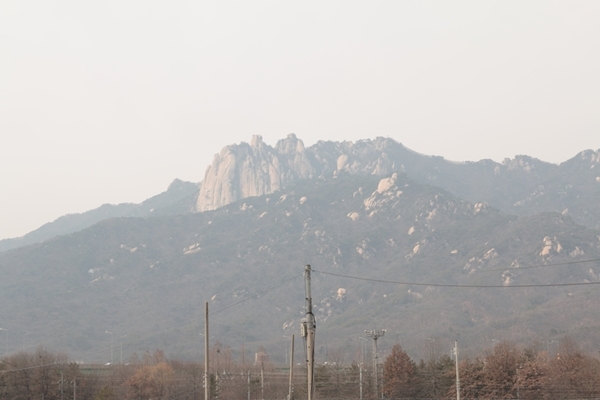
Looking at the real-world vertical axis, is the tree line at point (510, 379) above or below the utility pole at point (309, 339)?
below

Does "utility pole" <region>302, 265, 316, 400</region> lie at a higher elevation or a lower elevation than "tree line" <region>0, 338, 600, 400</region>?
higher

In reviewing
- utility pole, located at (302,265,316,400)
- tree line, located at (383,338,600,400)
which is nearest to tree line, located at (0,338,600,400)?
tree line, located at (383,338,600,400)

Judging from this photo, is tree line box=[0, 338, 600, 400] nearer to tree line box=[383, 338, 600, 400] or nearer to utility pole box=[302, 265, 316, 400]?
tree line box=[383, 338, 600, 400]

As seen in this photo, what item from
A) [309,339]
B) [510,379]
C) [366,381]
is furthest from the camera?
[366,381]

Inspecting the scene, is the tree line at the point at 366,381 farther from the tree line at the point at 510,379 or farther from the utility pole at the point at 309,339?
the utility pole at the point at 309,339

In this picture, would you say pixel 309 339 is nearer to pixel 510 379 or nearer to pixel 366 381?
pixel 510 379

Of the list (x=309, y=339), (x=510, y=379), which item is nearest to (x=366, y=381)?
(x=510, y=379)

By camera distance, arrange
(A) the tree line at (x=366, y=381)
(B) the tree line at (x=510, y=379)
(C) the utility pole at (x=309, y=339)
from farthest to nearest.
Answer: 1. (A) the tree line at (x=366, y=381)
2. (B) the tree line at (x=510, y=379)
3. (C) the utility pole at (x=309, y=339)

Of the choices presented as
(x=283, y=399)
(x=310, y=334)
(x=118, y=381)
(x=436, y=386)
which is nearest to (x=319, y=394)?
(x=283, y=399)

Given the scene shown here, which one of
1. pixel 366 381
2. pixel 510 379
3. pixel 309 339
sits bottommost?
pixel 366 381

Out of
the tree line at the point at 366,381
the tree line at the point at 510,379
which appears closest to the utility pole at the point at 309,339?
the tree line at the point at 366,381

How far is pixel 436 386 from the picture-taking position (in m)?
114

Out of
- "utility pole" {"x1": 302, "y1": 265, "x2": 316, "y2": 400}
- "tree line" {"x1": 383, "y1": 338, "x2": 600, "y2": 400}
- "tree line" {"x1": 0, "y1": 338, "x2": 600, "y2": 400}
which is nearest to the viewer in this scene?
"utility pole" {"x1": 302, "y1": 265, "x2": 316, "y2": 400}

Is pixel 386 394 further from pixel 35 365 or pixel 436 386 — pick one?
pixel 35 365
